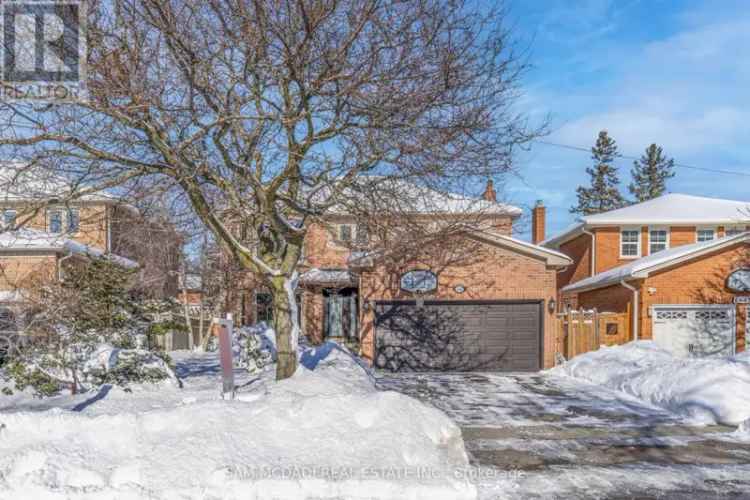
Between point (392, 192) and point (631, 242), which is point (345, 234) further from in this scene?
point (631, 242)

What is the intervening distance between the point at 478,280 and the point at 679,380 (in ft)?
22.0

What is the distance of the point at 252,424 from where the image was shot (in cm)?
639

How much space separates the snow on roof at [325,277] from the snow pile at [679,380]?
331 inches

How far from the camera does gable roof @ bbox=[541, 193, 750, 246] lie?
76.0 ft

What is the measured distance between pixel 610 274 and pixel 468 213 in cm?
964

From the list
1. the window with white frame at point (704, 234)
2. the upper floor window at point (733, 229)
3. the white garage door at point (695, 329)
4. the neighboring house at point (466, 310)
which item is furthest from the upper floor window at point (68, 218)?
the upper floor window at point (733, 229)

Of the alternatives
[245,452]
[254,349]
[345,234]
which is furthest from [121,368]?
[345,234]

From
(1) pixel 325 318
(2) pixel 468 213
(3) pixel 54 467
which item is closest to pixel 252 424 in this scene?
(3) pixel 54 467

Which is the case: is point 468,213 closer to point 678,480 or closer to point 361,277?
point 361,277

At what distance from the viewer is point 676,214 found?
2408 cm

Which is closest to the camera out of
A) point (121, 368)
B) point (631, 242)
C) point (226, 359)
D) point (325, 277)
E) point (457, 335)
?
point (226, 359)

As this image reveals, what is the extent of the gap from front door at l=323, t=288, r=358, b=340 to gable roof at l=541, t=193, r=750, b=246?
9.98 meters

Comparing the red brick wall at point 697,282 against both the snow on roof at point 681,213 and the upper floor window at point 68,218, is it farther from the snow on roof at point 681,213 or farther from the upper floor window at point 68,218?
the upper floor window at point 68,218

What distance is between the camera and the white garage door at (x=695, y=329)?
1803cm
